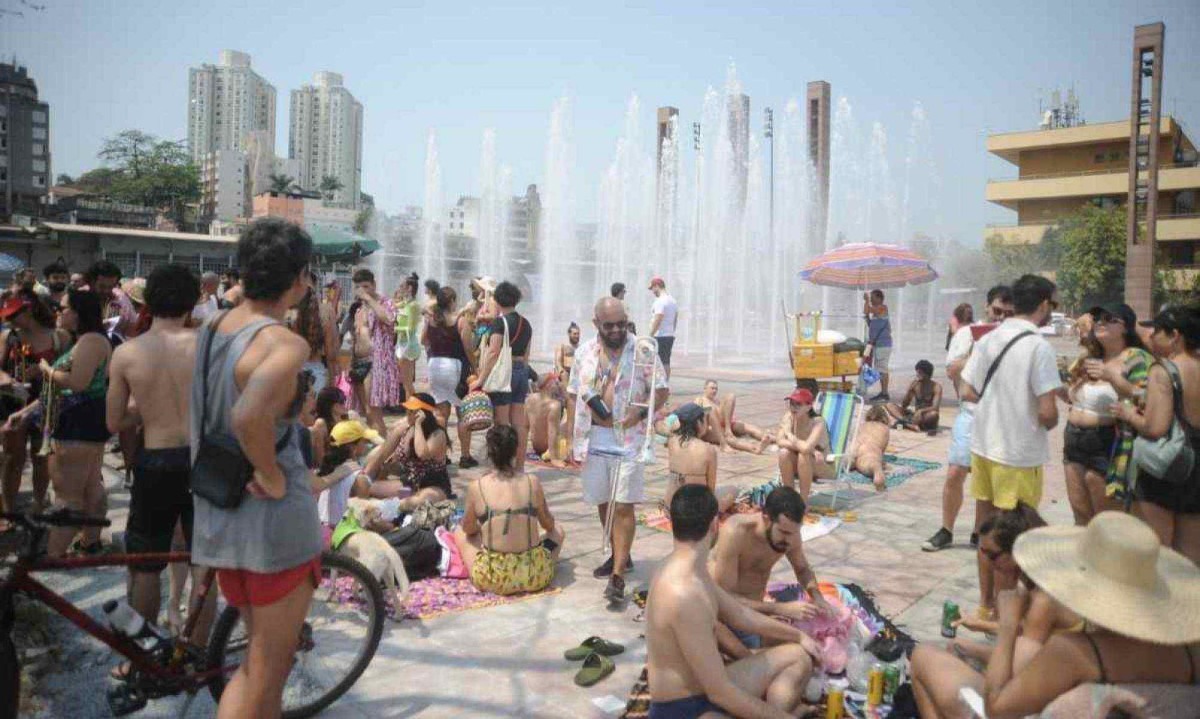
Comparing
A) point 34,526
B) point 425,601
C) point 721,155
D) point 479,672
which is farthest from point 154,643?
point 721,155

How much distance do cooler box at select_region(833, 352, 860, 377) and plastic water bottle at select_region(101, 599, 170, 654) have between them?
836cm

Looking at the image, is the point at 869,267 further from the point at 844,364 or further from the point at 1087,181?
the point at 1087,181

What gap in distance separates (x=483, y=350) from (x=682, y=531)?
200 inches

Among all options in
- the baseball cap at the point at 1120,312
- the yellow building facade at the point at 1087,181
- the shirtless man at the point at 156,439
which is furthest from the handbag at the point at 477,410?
the yellow building facade at the point at 1087,181

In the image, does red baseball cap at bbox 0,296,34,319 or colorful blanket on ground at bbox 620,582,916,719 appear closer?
colorful blanket on ground at bbox 620,582,916,719

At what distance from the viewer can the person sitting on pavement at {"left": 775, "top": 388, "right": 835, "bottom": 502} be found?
677cm

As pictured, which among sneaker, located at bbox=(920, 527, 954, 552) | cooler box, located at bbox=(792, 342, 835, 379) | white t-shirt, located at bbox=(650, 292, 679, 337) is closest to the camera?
sneaker, located at bbox=(920, 527, 954, 552)

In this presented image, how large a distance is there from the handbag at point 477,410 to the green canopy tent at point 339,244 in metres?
8.25

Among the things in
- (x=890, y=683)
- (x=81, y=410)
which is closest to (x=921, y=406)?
(x=890, y=683)

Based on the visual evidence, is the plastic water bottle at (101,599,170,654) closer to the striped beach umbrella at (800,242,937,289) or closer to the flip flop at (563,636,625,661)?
the flip flop at (563,636,625,661)

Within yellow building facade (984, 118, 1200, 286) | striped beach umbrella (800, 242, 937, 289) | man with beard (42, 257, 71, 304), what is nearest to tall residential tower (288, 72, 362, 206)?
yellow building facade (984, 118, 1200, 286)

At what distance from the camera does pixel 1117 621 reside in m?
2.42

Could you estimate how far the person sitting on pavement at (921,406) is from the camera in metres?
11.2

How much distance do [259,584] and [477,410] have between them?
507 cm
